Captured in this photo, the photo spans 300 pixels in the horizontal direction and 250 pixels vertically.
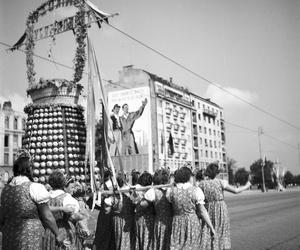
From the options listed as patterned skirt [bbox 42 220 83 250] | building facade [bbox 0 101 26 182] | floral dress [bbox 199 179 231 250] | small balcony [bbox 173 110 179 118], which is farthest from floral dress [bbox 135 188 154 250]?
small balcony [bbox 173 110 179 118]

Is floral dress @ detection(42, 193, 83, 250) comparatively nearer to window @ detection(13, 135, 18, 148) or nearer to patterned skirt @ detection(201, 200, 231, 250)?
patterned skirt @ detection(201, 200, 231, 250)

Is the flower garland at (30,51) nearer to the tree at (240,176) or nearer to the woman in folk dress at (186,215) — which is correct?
the woman in folk dress at (186,215)

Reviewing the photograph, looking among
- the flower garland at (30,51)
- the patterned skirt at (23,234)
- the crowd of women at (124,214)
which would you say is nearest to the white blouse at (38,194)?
the crowd of women at (124,214)

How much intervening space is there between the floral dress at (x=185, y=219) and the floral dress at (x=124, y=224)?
3.19ft

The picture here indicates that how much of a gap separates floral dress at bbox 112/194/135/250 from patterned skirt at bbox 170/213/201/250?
0.99 m

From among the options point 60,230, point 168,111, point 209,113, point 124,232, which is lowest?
point 124,232

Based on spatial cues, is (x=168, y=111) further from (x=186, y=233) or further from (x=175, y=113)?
(x=186, y=233)

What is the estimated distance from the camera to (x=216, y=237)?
6.34m

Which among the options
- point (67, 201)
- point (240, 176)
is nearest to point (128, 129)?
point (67, 201)

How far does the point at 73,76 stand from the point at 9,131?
2159 inches

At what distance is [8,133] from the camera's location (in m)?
60.6

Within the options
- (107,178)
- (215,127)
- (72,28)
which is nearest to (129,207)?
(107,178)

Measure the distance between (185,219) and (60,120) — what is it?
502 centimetres

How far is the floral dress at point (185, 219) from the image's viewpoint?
568 centimetres
